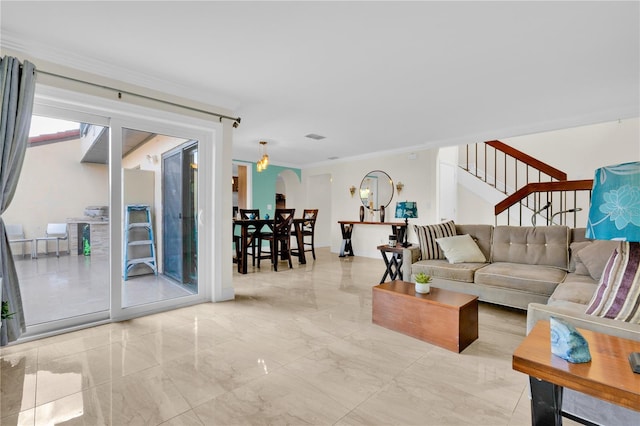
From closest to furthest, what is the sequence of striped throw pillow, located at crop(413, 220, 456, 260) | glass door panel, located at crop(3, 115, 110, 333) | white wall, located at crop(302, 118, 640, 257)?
glass door panel, located at crop(3, 115, 110, 333) < striped throw pillow, located at crop(413, 220, 456, 260) < white wall, located at crop(302, 118, 640, 257)

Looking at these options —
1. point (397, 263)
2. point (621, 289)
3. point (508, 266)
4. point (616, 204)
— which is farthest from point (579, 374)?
point (397, 263)

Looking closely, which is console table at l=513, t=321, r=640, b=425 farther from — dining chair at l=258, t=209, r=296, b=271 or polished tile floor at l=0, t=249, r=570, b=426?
dining chair at l=258, t=209, r=296, b=271

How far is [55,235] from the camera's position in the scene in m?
2.80

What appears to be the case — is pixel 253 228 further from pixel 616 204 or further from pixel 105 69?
pixel 616 204

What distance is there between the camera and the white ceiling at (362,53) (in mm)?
Answer: 2059

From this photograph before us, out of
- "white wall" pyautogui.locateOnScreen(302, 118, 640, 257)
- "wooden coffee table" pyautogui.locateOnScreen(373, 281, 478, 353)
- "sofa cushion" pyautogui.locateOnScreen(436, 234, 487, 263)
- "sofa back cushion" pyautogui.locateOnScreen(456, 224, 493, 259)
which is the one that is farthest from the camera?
"white wall" pyautogui.locateOnScreen(302, 118, 640, 257)

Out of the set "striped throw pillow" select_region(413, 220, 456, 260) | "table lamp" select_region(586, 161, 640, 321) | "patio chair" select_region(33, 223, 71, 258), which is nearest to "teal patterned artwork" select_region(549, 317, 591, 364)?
"table lamp" select_region(586, 161, 640, 321)

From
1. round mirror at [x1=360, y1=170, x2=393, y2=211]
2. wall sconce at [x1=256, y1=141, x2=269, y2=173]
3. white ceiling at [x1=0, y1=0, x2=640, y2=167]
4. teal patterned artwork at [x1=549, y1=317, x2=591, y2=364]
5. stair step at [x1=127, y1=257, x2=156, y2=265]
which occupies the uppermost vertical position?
white ceiling at [x1=0, y1=0, x2=640, y2=167]

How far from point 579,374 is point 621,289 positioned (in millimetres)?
817

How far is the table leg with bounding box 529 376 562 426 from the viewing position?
44.8 inches

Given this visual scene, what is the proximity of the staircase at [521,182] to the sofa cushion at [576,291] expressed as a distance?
2.03 meters

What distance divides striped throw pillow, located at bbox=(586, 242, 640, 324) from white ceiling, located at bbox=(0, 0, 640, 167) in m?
1.67

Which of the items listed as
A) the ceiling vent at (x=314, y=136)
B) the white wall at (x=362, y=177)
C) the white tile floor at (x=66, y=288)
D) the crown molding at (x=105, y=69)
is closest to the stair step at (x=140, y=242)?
the white tile floor at (x=66, y=288)

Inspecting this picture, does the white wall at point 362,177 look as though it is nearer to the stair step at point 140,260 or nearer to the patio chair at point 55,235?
the stair step at point 140,260
